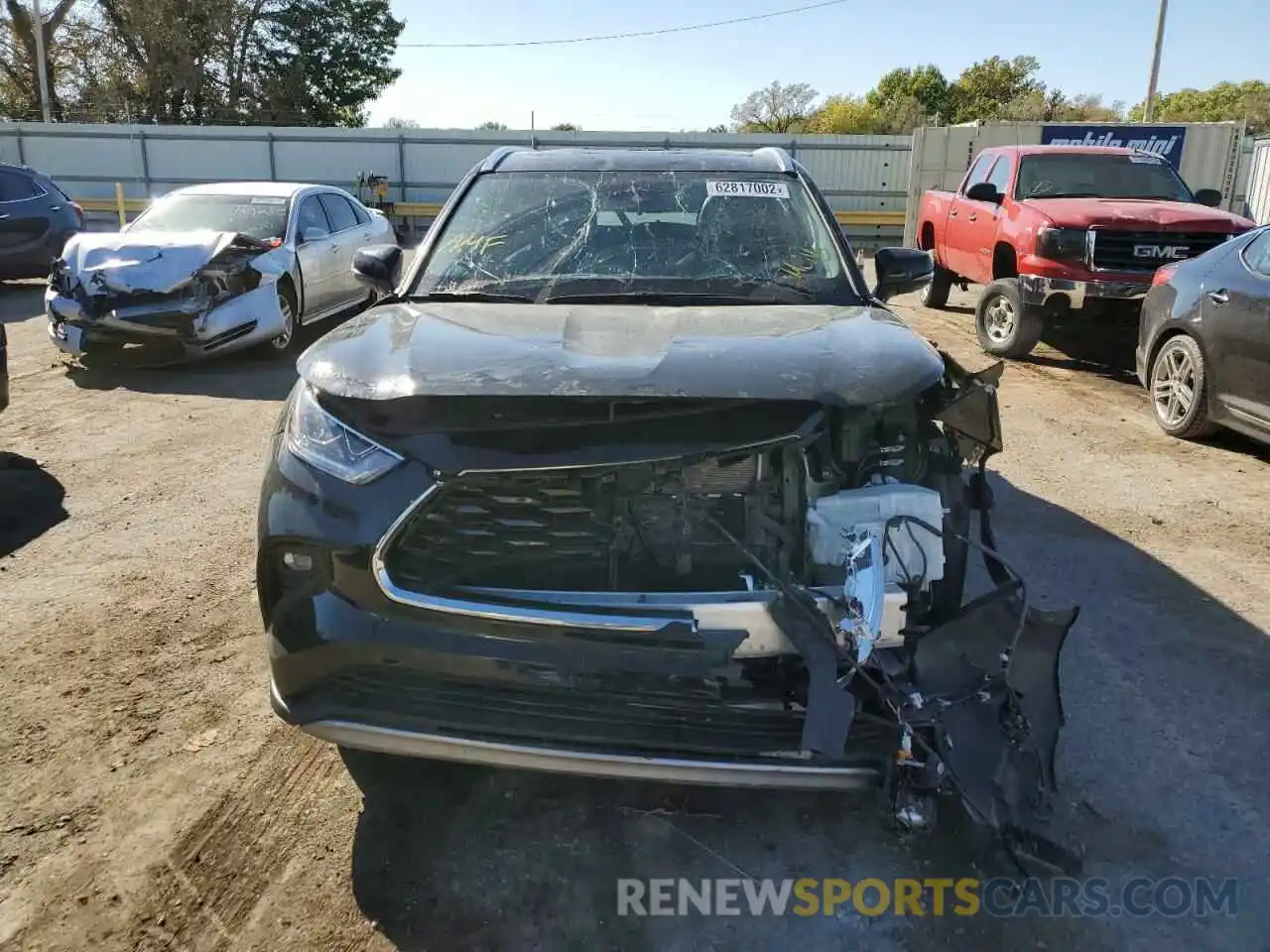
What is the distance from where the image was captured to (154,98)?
3634cm

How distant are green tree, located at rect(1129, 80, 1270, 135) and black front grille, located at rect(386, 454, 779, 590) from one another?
5324 centimetres

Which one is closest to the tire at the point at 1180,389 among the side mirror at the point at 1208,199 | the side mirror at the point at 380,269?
the side mirror at the point at 1208,199

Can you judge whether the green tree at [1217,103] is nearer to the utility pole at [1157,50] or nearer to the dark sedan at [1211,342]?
the utility pole at [1157,50]

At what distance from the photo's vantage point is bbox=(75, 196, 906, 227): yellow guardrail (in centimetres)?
2416

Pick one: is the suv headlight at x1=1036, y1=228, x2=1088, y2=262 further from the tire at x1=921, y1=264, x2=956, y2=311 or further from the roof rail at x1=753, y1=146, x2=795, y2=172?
the roof rail at x1=753, y1=146, x2=795, y2=172

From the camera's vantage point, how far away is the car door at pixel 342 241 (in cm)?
1047

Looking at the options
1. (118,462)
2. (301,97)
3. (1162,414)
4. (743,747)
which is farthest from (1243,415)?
(301,97)

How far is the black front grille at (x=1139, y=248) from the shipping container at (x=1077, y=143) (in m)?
8.30

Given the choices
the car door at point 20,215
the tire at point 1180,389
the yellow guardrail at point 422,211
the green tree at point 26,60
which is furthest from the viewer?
the green tree at point 26,60

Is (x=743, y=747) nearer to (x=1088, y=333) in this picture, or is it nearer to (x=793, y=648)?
(x=793, y=648)

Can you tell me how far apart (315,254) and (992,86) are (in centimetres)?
5733

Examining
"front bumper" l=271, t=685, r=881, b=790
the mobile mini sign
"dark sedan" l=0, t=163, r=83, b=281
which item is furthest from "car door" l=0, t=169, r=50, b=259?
the mobile mini sign

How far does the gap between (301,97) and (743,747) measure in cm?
4093

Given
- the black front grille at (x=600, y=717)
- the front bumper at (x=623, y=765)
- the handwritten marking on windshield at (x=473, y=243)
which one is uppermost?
the handwritten marking on windshield at (x=473, y=243)
